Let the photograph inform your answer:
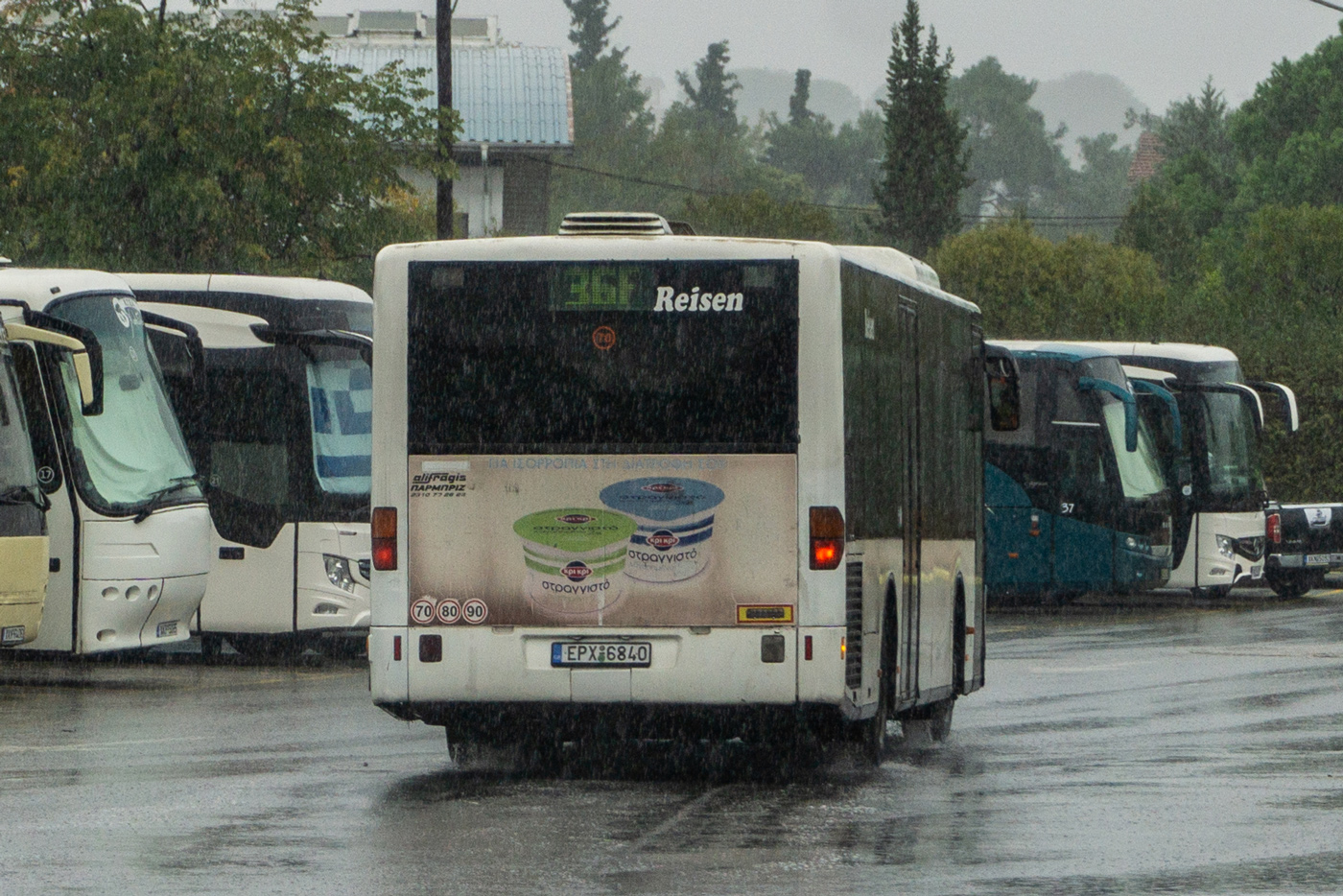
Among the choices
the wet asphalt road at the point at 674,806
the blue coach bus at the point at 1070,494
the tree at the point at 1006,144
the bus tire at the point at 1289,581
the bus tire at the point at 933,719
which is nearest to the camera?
the wet asphalt road at the point at 674,806

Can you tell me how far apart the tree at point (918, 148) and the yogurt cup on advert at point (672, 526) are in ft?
227

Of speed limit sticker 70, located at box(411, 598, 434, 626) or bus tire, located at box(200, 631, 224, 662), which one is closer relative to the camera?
speed limit sticker 70, located at box(411, 598, 434, 626)

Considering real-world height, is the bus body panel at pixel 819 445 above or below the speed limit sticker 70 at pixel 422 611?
above

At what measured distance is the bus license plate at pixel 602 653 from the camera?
11.9m

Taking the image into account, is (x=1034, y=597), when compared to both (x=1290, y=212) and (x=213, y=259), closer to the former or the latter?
(x=213, y=259)

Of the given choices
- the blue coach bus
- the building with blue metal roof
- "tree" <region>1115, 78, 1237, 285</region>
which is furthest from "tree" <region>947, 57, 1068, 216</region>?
the blue coach bus

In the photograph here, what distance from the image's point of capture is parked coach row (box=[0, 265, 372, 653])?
1755 cm

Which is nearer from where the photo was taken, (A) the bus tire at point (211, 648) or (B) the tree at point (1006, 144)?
(A) the bus tire at point (211, 648)

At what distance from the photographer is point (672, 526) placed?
11.9 metres

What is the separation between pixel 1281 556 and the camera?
109 feet

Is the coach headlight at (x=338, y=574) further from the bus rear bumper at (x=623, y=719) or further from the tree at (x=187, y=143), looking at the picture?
the tree at (x=187, y=143)

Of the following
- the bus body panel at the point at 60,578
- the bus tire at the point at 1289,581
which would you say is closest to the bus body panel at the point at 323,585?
the bus body panel at the point at 60,578

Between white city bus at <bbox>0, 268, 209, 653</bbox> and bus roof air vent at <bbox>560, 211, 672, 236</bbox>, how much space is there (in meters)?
5.70

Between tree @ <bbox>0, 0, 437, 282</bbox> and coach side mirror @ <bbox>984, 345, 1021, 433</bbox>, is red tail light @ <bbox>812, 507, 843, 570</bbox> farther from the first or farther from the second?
tree @ <bbox>0, 0, 437, 282</bbox>
